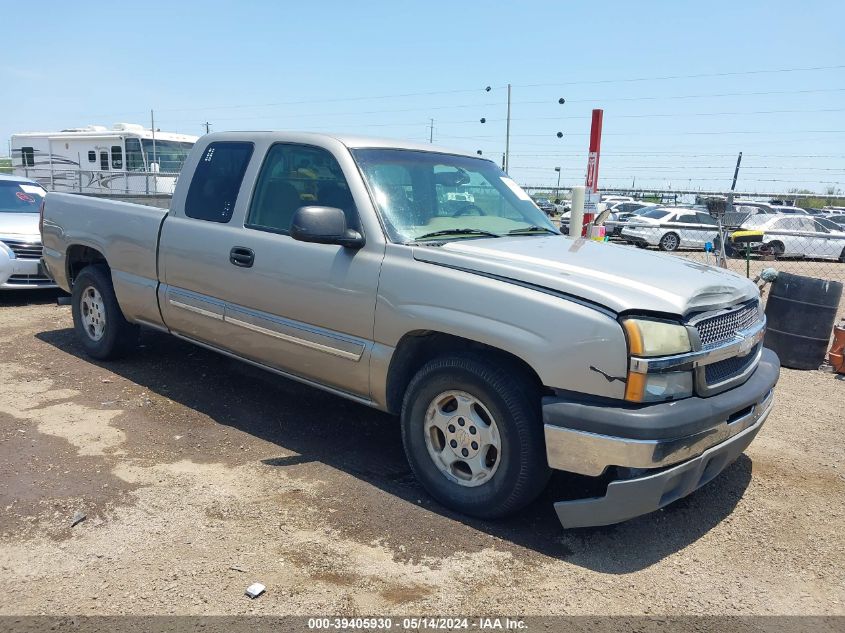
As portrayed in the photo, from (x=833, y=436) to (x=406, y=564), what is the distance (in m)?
3.65

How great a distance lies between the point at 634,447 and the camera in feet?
10.1

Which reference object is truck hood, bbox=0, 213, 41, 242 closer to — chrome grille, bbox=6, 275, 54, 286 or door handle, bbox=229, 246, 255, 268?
chrome grille, bbox=6, 275, 54, 286

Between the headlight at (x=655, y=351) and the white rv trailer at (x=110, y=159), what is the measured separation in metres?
18.7

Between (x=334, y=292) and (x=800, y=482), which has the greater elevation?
(x=334, y=292)

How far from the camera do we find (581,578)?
3.21 metres

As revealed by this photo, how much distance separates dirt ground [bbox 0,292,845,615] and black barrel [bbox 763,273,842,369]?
1890 millimetres

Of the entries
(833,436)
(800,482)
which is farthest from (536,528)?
(833,436)

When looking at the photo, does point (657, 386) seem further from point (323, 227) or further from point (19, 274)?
point (19, 274)

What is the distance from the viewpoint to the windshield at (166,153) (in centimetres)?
2078

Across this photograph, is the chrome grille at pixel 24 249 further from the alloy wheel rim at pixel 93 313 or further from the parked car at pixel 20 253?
the alloy wheel rim at pixel 93 313

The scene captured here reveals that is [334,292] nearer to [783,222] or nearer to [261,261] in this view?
[261,261]

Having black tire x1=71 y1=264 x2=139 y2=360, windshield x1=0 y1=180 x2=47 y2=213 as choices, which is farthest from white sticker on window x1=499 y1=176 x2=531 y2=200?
windshield x1=0 y1=180 x2=47 y2=213

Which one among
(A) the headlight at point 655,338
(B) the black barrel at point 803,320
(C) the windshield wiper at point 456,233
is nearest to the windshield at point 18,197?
(C) the windshield wiper at point 456,233

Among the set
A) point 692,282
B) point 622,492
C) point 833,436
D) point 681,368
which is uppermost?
point 692,282
